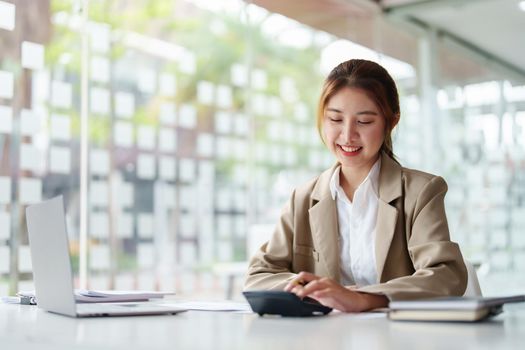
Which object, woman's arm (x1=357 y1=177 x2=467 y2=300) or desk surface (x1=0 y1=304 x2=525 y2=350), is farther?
woman's arm (x1=357 y1=177 x2=467 y2=300)

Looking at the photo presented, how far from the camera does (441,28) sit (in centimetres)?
614

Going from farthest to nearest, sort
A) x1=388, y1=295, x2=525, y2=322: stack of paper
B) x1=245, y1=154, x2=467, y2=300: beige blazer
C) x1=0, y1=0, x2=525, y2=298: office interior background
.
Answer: x1=0, y1=0, x2=525, y2=298: office interior background < x1=245, y1=154, x2=467, y2=300: beige blazer < x1=388, y1=295, x2=525, y2=322: stack of paper

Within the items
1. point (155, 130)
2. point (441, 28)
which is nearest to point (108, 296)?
point (155, 130)

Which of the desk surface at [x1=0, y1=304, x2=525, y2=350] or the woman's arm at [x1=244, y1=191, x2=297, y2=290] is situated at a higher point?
the woman's arm at [x1=244, y1=191, x2=297, y2=290]

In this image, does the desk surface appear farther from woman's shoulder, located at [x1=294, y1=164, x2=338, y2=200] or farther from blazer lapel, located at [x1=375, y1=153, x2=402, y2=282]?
woman's shoulder, located at [x1=294, y1=164, x2=338, y2=200]

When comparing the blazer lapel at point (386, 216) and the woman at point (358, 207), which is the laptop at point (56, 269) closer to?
the woman at point (358, 207)

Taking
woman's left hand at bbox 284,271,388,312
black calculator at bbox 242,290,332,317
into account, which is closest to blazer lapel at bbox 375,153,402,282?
woman's left hand at bbox 284,271,388,312

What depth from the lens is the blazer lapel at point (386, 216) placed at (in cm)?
167

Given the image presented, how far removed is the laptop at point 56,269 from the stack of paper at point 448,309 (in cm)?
44

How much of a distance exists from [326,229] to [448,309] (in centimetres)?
64

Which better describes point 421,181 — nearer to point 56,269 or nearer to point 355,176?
point 355,176

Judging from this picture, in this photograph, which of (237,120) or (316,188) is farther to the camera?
(237,120)

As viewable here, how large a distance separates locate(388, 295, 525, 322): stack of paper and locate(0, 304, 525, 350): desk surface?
0.06 feet

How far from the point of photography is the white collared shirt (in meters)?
1.73
